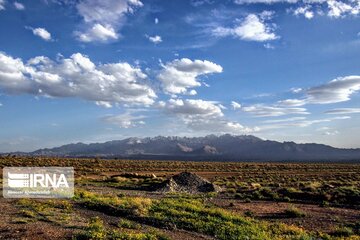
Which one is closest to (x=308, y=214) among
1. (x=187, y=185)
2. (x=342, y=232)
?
(x=342, y=232)

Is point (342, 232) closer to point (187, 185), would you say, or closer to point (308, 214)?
point (308, 214)

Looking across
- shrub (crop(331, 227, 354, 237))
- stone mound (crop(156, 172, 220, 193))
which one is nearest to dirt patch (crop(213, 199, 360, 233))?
shrub (crop(331, 227, 354, 237))

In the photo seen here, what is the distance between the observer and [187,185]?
142 ft

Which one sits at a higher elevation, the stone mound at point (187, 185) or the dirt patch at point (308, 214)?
the stone mound at point (187, 185)

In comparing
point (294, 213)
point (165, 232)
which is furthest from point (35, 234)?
point (294, 213)

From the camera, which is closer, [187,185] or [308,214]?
[308,214]

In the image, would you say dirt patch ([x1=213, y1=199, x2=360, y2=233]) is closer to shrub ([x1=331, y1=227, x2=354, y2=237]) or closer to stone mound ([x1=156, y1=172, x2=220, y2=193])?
shrub ([x1=331, y1=227, x2=354, y2=237])

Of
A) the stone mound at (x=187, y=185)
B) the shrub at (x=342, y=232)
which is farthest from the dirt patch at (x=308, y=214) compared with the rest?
the stone mound at (x=187, y=185)

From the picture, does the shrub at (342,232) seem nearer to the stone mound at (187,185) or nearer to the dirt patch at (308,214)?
the dirt patch at (308,214)

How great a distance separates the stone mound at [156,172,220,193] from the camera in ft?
136

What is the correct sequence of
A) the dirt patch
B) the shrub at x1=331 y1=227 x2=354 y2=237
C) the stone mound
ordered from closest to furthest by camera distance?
the shrub at x1=331 y1=227 x2=354 y2=237 → the dirt patch → the stone mound

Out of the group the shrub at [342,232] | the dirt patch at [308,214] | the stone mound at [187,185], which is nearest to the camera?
the shrub at [342,232]

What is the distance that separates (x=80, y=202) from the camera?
87.4 feet

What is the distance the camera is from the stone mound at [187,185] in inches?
1635
